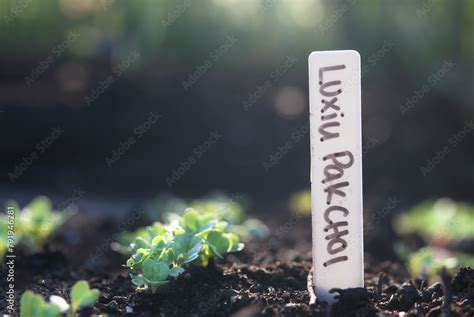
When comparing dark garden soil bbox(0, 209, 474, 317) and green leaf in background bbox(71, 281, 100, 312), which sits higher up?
dark garden soil bbox(0, 209, 474, 317)

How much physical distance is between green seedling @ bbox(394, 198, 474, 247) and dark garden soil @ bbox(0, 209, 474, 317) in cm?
31

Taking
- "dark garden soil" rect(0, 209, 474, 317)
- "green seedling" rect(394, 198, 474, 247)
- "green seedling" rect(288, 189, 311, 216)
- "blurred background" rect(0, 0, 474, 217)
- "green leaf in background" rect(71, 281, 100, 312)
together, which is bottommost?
"green leaf in background" rect(71, 281, 100, 312)

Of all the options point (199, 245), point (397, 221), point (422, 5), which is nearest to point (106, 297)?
point (199, 245)

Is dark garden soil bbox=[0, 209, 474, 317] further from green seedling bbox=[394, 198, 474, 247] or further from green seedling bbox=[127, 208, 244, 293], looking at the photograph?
green seedling bbox=[394, 198, 474, 247]

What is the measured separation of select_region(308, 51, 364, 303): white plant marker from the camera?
150cm

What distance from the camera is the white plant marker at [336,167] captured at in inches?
58.9

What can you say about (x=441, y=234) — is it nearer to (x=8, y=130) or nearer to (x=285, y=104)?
(x=285, y=104)

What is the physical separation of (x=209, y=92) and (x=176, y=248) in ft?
10.0

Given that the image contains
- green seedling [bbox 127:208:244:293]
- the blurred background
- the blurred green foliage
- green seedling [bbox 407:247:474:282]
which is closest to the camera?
green seedling [bbox 127:208:244:293]

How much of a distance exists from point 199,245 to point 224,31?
3.40 metres

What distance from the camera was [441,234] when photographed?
2584mm

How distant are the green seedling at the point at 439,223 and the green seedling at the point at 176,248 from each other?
1.08 m

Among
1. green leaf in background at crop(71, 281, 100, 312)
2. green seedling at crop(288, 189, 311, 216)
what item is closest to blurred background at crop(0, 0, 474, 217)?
green seedling at crop(288, 189, 311, 216)

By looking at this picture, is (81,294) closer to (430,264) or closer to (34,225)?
(34,225)
